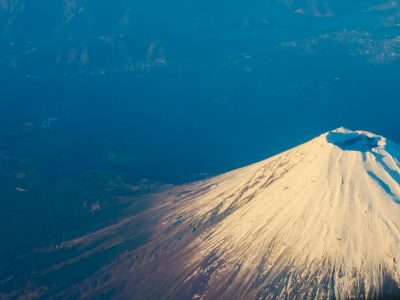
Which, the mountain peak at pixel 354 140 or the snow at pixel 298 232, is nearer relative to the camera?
the snow at pixel 298 232

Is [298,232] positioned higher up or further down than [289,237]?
higher up

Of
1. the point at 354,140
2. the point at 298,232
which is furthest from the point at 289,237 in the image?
the point at 354,140

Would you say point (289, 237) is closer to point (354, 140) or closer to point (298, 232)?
point (298, 232)

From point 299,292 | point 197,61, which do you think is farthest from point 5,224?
point 197,61

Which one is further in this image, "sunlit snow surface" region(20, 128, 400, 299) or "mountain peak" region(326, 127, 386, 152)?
"mountain peak" region(326, 127, 386, 152)

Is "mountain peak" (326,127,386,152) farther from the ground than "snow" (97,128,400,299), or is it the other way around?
"mountain peak" (326,127,386,152)
